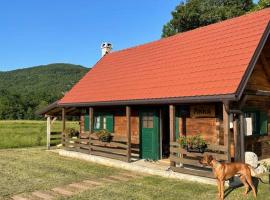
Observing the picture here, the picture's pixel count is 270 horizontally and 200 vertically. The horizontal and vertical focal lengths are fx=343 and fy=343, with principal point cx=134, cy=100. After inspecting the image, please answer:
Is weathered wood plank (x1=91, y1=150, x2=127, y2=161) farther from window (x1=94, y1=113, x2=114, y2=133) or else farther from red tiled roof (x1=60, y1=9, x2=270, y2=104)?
red tiled roof (x1=60, y1=9, x2=270, y2=104)

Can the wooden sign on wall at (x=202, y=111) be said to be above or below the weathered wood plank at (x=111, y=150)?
above

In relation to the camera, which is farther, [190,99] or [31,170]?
[31,170]

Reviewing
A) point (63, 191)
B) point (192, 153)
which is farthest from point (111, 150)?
point (63, 191)

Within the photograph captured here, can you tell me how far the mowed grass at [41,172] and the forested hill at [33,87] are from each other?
93.5 meters

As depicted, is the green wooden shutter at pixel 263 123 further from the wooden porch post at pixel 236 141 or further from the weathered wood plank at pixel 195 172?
the weathered wood plank at pixel 195 172

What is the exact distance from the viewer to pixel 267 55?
1322cm

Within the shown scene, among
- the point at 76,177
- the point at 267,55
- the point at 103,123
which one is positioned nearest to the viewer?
the point at 76,177

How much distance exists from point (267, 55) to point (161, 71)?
4207 millimetres

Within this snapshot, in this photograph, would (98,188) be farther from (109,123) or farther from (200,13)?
(200,13)

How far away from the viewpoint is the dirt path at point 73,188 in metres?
9.28

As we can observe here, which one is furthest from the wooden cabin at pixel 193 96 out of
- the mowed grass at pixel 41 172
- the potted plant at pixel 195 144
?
the mowed grass at pixel 41 172

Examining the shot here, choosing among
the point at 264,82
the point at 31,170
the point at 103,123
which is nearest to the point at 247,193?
the point at 264,82

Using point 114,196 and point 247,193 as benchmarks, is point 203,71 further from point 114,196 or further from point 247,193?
point 114,196

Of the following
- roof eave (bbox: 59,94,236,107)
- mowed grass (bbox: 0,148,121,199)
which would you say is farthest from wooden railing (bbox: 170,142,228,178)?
mowed grass (bbox: 0,148,121,199)
